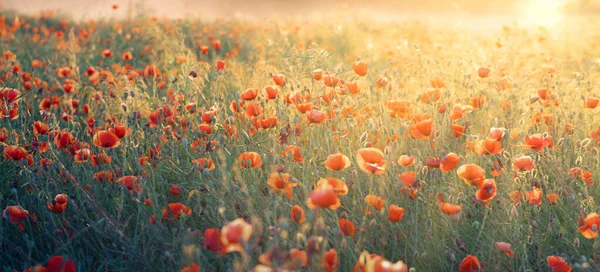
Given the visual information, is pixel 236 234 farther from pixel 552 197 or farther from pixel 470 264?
pixel 552 197

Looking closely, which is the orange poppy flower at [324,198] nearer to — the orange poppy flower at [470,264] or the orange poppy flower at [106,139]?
the orange poppy flower at [470,264]

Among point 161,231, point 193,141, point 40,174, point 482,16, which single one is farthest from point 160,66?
point 482,16

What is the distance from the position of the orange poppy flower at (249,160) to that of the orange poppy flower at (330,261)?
483 mm

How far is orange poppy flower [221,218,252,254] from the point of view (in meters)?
1.13

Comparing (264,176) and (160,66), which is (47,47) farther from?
(264,176)

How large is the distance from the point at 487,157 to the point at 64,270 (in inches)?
67.9

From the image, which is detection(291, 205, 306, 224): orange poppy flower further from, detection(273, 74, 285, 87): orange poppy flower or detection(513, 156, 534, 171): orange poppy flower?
detection(273, 74, 285, 87): orange poppy flower

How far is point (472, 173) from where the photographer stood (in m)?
1.64

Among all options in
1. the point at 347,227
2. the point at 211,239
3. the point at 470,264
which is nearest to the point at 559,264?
the point at 470,264

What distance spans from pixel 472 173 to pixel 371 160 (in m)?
0.34

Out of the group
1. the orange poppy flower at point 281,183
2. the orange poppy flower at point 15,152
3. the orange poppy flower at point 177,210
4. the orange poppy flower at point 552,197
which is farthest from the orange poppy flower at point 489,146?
the orange poppy flower at point 15,152

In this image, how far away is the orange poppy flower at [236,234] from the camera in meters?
1.13

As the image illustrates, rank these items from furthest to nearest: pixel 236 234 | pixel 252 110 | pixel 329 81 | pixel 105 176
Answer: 1. pixel 329 81
2. pixel 252 110
3. pixel 105 176
4. pixel 236 234

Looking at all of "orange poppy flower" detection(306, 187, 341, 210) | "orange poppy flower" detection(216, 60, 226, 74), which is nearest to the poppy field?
"orange poppy flower" detection(306, 187, 341, 210)
